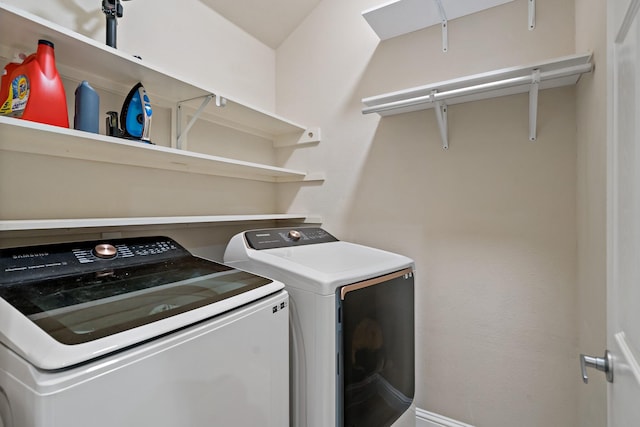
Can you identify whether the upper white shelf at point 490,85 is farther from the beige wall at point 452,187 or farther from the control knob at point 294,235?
the control knob at point 294,235

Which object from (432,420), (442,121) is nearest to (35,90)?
(442,121)

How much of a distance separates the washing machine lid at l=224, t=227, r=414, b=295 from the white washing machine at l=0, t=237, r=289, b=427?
0.14 meters

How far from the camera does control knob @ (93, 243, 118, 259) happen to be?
122 cm

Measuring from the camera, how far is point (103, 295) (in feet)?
3.11

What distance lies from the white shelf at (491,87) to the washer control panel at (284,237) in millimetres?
805

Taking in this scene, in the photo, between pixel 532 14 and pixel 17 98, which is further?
pixel 532 14

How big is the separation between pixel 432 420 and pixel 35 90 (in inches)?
94.5

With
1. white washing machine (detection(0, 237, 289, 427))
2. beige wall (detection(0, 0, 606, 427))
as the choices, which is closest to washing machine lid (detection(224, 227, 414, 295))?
white washing machine (detection(0, 237, 289, 427))

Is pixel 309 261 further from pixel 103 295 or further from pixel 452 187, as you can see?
pixel 452 187

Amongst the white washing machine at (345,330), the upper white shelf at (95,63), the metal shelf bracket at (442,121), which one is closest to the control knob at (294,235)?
the white washing machine at (345,330)

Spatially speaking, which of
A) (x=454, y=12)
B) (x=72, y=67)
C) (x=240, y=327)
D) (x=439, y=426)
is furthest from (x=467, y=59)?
(x=439, y=426)

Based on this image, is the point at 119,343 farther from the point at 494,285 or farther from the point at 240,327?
the point at 494,285

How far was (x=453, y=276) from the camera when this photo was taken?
1.79 m

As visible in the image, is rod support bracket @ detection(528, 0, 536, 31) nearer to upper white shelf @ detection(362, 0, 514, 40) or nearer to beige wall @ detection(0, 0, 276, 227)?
upper white shelf @ detection(362, 0, 514, 40)
